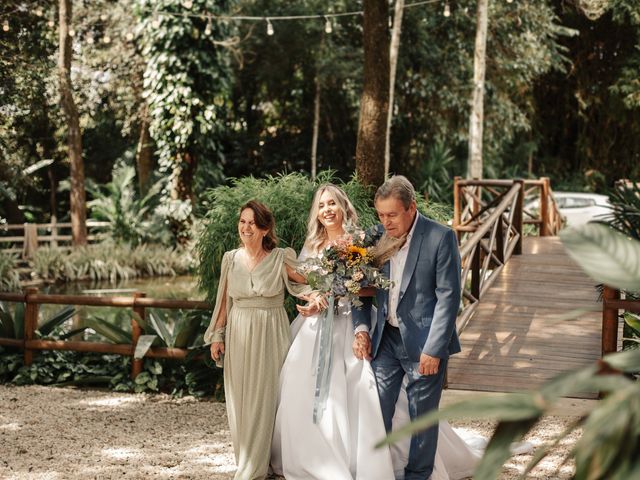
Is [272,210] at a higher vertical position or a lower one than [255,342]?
higher

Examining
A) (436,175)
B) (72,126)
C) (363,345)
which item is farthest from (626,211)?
(436,175)

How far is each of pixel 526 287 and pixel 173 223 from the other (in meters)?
11.8

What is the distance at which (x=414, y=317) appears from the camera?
4.28 m

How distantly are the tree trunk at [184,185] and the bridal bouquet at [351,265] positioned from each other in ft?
48.3

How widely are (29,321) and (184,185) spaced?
449 inches

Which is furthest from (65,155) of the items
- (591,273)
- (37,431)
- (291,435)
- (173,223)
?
(591,273)

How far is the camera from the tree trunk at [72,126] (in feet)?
59.9

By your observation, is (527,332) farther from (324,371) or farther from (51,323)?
(51,323)

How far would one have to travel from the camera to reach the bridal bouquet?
4.40 metres

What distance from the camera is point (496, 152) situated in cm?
2572

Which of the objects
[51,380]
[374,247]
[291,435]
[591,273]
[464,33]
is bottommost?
[51,380]

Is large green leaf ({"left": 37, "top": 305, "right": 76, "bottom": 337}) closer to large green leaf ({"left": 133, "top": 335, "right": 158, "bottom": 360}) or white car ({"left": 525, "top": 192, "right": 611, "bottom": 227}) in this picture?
large green leaf ({"left": 133, "top": 335, "right": 158, "bottom": 360})

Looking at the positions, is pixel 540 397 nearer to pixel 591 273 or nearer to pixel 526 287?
pixel 591 273

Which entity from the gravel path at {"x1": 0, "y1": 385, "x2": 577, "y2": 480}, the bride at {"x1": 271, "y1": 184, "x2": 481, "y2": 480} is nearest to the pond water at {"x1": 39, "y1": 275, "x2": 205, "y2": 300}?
the gravel path at {"x1": 0, "y1": 385, "x2": 577, "y2": 480}
